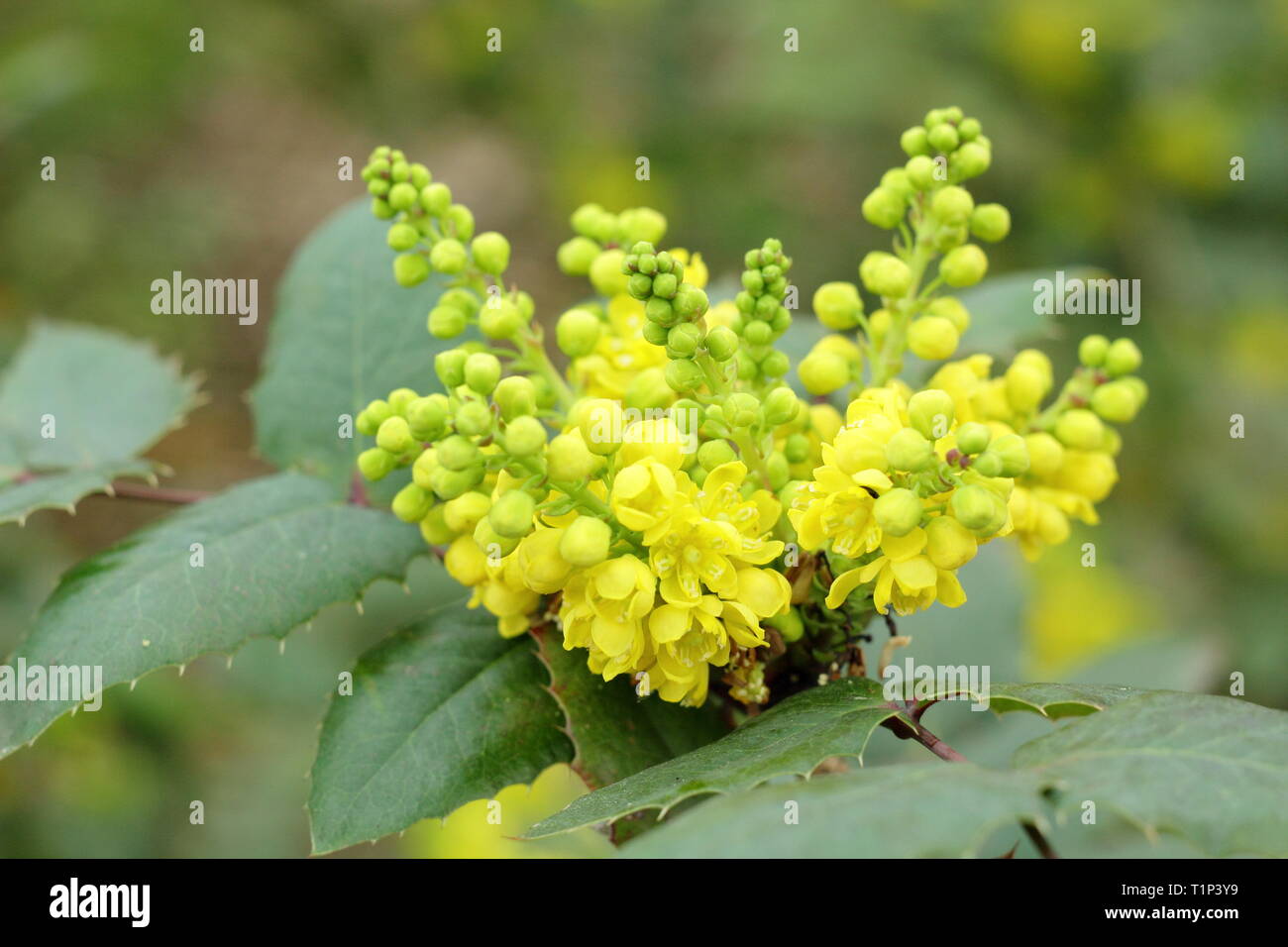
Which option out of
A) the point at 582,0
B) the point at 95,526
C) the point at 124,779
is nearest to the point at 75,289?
the point at 95,526

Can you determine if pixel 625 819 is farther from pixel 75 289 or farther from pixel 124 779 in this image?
pixel 75 289

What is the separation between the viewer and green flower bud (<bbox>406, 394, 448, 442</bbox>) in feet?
4.57

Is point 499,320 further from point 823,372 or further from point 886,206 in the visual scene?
point 886,206

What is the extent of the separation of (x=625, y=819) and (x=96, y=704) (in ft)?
2.72

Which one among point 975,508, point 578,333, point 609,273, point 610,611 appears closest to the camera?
point 975,508

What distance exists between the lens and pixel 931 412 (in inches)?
54.9

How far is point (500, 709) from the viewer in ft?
5.65

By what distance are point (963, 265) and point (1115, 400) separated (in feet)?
1.04

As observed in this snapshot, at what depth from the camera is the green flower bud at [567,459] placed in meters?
1.36

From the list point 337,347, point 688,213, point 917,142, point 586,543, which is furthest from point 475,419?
point 688,213

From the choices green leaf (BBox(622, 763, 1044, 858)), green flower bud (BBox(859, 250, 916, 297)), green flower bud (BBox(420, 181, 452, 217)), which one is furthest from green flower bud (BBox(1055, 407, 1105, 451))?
green flower bud (BBox(420, 181, 452, 217))

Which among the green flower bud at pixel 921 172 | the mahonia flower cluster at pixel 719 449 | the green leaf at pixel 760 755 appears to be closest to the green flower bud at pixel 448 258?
the mahonia flower cluster at pixel 719 449

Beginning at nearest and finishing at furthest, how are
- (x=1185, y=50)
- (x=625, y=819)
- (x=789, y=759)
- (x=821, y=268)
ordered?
(x=789, y=759)
(x=625, y=819)
(x=1185, y=50)
(x=821, y=268)

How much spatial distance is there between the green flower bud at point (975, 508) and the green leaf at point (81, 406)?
1546mm
